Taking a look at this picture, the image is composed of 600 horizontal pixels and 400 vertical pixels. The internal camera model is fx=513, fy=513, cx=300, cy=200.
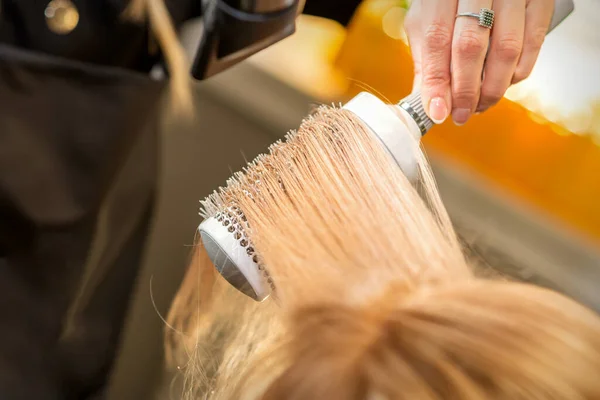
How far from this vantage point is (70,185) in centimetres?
50

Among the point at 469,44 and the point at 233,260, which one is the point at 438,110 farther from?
the point at 233,260

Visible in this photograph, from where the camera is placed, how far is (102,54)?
480 millimetres

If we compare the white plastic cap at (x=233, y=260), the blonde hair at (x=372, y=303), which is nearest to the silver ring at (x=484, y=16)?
the blonde hair at (x=372, y=303)

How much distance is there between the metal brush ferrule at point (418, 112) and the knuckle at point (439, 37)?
0.15 ft

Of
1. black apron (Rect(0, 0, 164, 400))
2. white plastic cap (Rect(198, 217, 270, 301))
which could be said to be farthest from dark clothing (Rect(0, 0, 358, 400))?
white plastic cap (Rect(198, 217, 270, 301))

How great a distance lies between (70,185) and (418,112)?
35 centimetres

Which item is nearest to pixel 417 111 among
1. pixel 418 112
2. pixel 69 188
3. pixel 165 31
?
pixel 418 112

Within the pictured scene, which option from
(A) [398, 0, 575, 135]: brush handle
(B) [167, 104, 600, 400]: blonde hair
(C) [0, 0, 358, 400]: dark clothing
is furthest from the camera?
(C) [0, 0, 358, 400]: dark clothing

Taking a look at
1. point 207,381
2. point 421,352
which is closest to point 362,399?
point 421,352

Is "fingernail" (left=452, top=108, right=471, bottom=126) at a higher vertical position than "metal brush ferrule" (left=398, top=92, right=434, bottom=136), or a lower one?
lower

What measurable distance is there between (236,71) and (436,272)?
1.48ft

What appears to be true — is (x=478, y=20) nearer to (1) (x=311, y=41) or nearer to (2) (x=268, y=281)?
(2) (x=268, y=281)

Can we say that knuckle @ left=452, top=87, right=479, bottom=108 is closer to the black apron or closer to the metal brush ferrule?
the metal brush ferrule

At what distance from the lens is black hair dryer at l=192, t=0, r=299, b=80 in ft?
1.14
